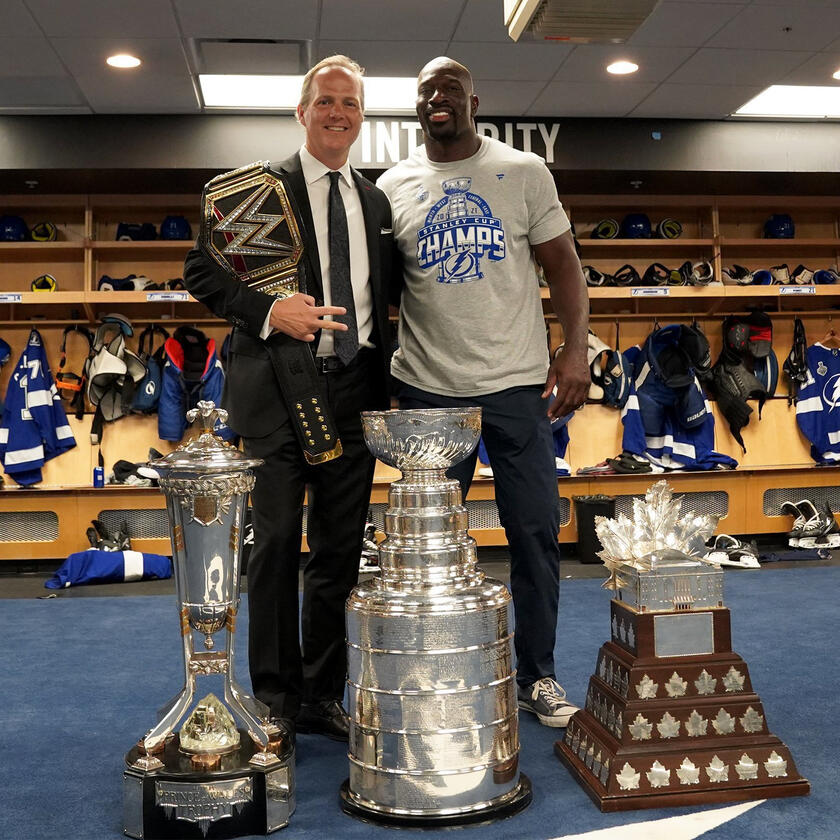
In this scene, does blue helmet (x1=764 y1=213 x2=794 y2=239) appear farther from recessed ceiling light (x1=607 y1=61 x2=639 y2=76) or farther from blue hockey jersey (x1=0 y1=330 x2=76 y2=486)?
blue hockey jersey (x1=0 y1=330 x2=76 y2=486)

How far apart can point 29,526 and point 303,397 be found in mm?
4453

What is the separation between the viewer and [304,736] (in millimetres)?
2262

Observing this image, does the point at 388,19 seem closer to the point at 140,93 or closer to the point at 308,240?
the point at 140,93

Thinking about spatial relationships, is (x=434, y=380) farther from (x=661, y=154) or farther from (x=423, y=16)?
A: (x=661, y=154)

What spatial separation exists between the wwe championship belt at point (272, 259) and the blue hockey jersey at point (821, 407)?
5.29 m

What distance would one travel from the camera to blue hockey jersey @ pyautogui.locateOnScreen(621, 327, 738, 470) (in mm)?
6219

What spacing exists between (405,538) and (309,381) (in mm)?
488

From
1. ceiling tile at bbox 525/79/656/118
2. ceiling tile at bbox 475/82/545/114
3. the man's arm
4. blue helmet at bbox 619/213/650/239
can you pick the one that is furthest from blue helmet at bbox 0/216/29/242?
the man's arm

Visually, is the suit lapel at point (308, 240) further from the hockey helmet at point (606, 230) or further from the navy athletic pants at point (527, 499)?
the hockey helmet at point (606, 230)

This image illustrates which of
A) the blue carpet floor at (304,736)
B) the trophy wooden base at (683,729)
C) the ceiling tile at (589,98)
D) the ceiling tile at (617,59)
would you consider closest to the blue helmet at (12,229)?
the blue carpet floor at (304,736)

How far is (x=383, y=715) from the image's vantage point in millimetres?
1725

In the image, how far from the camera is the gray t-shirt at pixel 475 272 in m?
2.35

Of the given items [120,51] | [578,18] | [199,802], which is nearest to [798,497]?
[578,18]

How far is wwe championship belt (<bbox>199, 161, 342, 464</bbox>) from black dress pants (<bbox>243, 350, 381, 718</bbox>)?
2.5 inches
